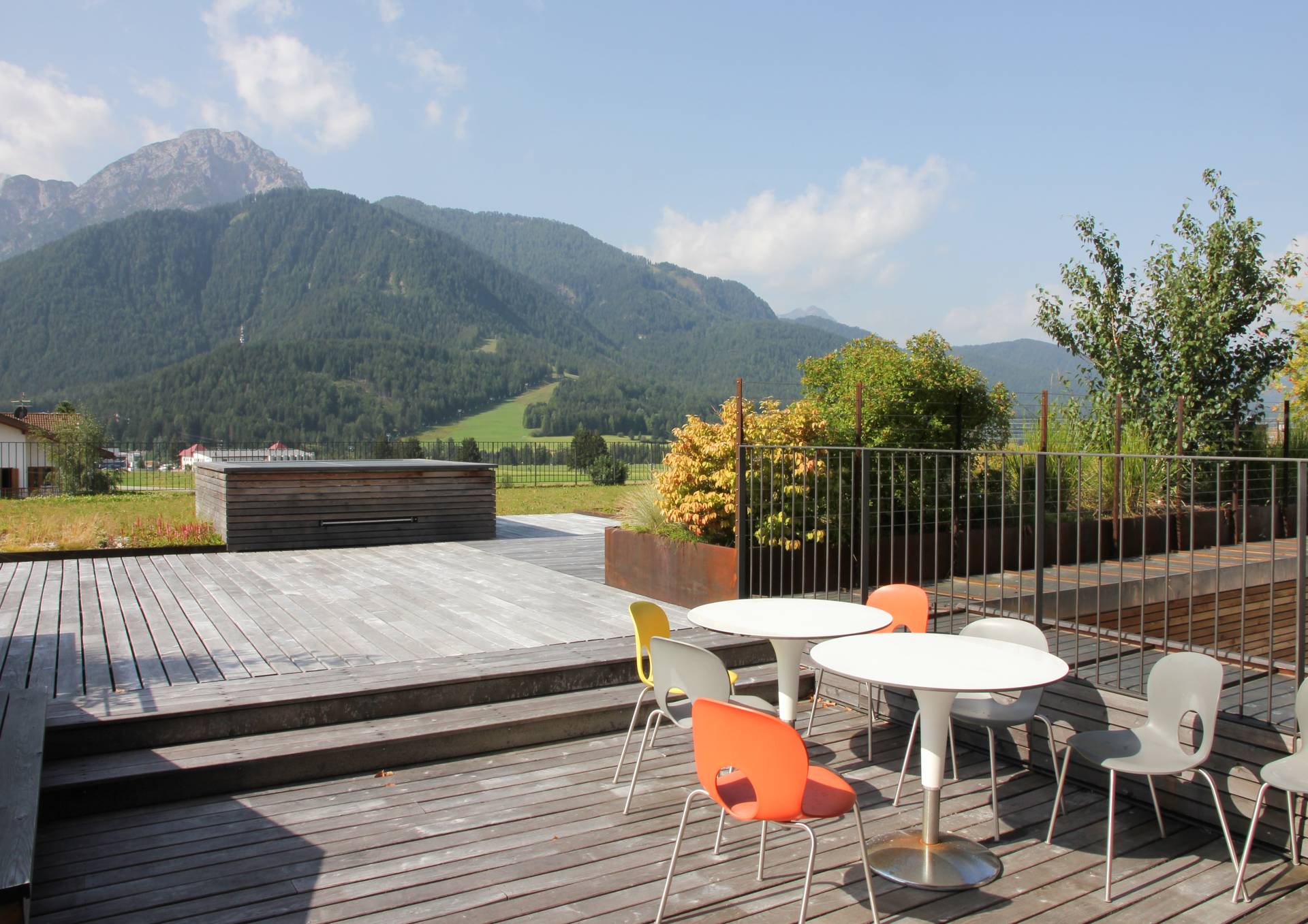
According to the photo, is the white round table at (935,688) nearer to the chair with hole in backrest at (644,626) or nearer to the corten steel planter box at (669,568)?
the chair with hole in backrest at (644,626)

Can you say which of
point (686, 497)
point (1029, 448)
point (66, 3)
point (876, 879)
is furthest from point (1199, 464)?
point (66, 3)

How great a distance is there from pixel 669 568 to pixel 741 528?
1003 mm

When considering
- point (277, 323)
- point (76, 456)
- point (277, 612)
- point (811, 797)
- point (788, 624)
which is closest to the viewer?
point (811, 797)

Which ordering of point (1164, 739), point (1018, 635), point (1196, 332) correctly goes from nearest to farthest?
point (1164, 739) → point (1018, 635) → point (1196, 332)

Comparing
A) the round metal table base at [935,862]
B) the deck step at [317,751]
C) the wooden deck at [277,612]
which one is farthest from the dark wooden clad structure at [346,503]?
the round metal table base at [935,862]

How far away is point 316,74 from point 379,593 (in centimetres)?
862

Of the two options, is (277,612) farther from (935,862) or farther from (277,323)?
(277,323)

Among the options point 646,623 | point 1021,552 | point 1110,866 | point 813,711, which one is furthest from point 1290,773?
point 646,623

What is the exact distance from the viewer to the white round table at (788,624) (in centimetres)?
372

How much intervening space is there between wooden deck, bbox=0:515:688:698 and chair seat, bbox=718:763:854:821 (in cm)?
267

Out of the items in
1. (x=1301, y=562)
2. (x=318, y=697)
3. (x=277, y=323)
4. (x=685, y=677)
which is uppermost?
(x=277, y=323)

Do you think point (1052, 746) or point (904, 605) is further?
point (904, 605)

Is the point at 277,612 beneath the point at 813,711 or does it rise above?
above

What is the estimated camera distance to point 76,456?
2081 cm
